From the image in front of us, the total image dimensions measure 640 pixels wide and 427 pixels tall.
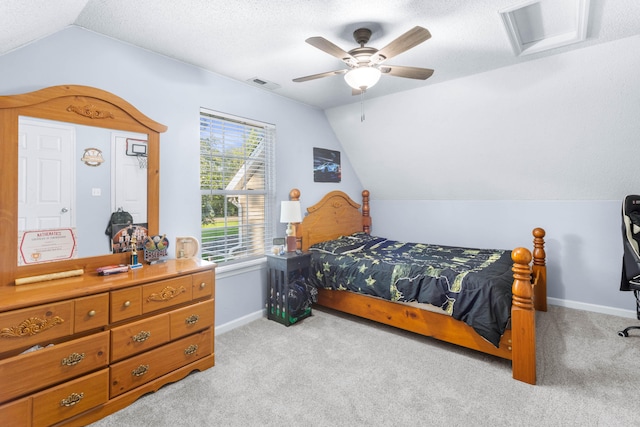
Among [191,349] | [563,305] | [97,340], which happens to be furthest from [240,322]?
[563,305]

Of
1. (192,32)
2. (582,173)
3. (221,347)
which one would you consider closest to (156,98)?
(192,32)

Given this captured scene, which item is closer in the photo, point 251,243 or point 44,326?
point 44,326

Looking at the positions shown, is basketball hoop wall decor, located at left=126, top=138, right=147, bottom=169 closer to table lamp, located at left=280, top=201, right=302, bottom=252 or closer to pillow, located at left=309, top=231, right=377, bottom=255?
table lamp, located at left=280, top=201, right=302, bottom=252

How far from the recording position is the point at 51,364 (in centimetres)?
166

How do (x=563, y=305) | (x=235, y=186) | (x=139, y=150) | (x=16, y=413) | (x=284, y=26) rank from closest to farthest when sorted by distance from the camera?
(x=16, y=413), (x=284, y=26), (x=139, y=150), (x=235, y=186), (x=563, y=305)

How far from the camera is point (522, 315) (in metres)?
2.17

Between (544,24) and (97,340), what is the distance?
3.60 meters

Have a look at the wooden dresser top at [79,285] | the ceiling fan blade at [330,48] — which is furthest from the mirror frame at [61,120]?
the ceiling fan blade at [330,48]

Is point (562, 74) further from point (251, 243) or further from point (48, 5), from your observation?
point (48, 5)

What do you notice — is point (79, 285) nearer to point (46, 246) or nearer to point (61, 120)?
point (46, 246)

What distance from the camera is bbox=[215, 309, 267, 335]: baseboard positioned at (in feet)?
9.88

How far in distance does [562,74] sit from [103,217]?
3.91 meters

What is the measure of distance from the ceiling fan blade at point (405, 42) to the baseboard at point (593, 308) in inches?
138

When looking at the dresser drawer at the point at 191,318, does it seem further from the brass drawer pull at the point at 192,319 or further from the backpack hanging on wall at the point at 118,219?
the backpack hanging on wall at the point at 118,219
